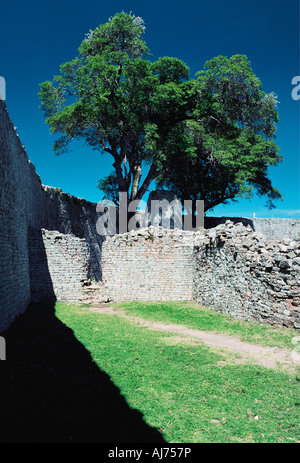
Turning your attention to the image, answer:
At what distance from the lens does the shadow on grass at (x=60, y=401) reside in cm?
377

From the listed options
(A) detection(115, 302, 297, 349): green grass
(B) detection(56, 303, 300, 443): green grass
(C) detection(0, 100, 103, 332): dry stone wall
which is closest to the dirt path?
(A) detection(115, 302, 297, 349): green grass

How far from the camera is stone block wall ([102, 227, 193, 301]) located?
579 inches

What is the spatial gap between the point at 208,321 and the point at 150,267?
476 cm

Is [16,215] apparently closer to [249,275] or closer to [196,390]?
[249,275]

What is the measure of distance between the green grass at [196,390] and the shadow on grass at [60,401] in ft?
0.78

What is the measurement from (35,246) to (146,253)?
16.0ft

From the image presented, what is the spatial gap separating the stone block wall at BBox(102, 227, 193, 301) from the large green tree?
7929 millimetres

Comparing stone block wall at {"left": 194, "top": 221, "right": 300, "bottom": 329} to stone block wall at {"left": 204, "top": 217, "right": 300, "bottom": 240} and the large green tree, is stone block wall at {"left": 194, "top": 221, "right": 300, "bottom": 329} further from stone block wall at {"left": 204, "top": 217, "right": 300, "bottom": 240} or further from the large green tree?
stone block wall at {"left": 204, "top": 217, "right": 300, "bottom": 240}

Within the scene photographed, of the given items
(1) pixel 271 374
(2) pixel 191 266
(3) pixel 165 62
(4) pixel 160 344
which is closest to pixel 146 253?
(2) pixel 191 266

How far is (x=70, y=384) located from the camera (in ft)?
16.9

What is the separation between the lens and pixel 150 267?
14695mm

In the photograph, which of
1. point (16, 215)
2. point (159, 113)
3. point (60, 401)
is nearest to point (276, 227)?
point (159, 113)

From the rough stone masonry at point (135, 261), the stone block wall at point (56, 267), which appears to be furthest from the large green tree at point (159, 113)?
the stone block wall at point (56, 267)

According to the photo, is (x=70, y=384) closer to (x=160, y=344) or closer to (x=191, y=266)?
(x=160, y=344)
